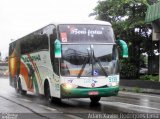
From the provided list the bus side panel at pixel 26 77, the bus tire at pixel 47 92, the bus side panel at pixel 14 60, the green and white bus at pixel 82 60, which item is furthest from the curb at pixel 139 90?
the green and white bus at pixel 82 60

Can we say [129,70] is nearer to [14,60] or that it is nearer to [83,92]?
[14,60]

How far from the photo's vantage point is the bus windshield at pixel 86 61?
17206mm

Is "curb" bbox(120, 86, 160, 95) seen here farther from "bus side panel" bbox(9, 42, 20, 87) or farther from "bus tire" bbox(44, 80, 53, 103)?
"bus tire" bbox(44, 80, 53, 103)

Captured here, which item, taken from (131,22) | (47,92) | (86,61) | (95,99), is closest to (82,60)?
(86,61)

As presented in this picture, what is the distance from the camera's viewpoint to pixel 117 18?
40594 millimetres

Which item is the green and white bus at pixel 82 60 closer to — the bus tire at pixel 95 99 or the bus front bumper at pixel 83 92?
the bus front bumper at pixel 83 92

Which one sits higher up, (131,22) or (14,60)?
(131,22)

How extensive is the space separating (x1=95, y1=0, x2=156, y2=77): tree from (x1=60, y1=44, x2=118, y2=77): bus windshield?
20.3 meters

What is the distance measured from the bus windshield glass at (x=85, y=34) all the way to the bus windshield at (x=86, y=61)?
0.25 metres

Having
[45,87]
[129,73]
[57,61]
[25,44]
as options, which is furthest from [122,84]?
[57,61]

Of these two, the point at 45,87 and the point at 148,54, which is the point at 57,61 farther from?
the point at 148,54

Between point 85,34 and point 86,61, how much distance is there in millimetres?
1145

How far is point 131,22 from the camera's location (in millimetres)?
38344

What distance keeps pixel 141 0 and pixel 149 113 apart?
24249mm
